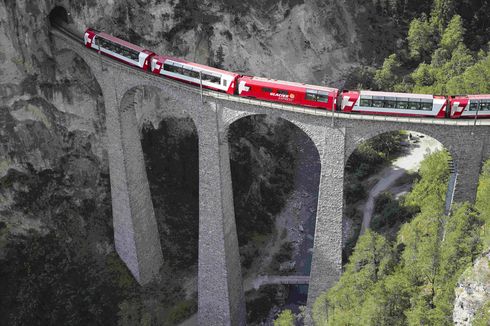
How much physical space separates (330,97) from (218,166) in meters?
9.78

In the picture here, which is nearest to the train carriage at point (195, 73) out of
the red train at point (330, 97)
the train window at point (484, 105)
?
the red train at point (330, 97)

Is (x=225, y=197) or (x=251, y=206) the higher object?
(x=225, y=197)

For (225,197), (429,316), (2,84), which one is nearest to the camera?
(429,316)

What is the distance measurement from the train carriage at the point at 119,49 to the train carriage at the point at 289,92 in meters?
8.79

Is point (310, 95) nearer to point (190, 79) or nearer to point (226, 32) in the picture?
point (190, 79)

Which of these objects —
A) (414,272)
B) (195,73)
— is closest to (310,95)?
(195,73)

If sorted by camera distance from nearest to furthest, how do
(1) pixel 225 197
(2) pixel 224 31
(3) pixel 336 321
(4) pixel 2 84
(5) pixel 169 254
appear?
(3) pixel 336 321
(1) pixel 225 197
(4) pixel 2 84
(5) pixel 169 254
(2) pixel 224 31

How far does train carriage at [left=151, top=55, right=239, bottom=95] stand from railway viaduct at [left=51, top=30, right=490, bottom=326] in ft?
3.20

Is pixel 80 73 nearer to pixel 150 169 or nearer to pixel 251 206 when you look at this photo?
pixel 150 169

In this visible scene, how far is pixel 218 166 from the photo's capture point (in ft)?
142

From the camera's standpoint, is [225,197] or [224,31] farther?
[224,31]

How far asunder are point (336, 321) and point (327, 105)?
46.8ft

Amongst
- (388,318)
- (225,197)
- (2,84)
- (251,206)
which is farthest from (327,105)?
(2,84)

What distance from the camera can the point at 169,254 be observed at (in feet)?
189
